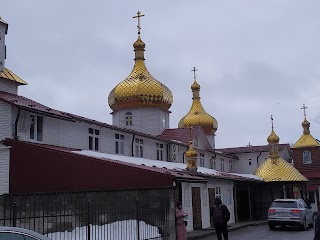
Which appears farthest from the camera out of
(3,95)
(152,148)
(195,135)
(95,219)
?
(195,135)

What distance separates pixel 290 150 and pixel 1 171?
37.2 m

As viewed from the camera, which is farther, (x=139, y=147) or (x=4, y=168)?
(x=139, y=147)

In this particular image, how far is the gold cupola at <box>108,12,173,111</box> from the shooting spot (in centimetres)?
3769

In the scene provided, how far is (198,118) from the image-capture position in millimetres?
49781

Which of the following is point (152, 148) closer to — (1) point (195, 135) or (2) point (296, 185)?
(1) point (195, 135)

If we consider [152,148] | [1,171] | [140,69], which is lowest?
[1,171]

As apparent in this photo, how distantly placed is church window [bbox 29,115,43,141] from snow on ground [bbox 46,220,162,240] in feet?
24.9

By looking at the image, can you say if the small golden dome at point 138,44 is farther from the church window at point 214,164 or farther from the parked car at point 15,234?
the parked car at point 15,234

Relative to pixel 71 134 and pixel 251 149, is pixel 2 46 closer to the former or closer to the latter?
pixel 71 134

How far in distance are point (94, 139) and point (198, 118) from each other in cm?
2533

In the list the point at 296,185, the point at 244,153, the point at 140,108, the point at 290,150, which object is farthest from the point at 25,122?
the point at 290,150

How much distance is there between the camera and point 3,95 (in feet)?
71.7

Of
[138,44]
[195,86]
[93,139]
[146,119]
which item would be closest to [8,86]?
[93,139]

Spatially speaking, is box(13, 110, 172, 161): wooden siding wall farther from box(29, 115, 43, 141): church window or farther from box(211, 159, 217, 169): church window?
box(211, 159, 217, 169): church window
